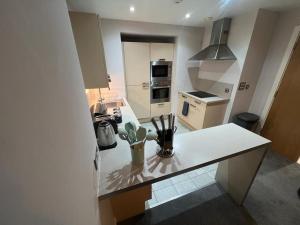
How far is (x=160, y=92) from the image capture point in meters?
3.15

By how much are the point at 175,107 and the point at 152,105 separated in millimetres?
651

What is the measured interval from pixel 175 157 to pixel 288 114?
225 centimetres

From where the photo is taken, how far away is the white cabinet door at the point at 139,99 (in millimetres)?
2938

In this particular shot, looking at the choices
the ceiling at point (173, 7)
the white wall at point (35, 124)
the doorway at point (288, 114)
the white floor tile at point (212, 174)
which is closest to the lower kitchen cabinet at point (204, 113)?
the doorway at point (288, 114)

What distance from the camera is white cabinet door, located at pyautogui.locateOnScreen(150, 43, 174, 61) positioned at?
2721mm

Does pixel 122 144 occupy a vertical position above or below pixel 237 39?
below

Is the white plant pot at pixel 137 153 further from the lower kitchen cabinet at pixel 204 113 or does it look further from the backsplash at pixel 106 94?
the lower kitchen cabinet at pixel 204 113

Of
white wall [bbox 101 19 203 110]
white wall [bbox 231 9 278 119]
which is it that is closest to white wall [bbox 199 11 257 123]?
white wall [bbox 231 9 278 119]

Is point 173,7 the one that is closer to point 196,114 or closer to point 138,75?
point 138,75

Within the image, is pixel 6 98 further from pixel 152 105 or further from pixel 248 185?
pixel 152 105

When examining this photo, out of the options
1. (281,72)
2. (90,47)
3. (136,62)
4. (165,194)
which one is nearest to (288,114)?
(281,72)

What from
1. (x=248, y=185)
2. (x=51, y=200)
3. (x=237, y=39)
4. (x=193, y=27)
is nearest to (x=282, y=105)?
(x=237, y=39)

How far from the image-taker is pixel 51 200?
28 cm

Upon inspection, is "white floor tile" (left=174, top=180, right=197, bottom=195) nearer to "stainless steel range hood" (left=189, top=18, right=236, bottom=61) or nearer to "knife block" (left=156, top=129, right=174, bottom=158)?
"knife block" (left=156, top=129, right=174, bottom=158)
